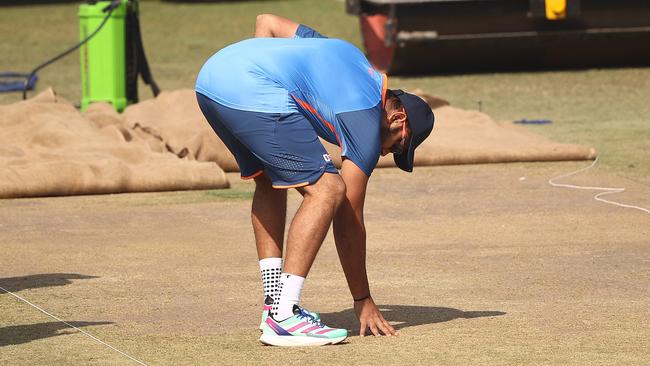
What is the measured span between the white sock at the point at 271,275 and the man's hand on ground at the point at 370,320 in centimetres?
32

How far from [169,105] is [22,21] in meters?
10.2

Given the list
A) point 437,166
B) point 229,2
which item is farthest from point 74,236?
point 229,2

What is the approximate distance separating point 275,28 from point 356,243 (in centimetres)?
95

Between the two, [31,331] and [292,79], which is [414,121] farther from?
[31,331]

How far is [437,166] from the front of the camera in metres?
9.62

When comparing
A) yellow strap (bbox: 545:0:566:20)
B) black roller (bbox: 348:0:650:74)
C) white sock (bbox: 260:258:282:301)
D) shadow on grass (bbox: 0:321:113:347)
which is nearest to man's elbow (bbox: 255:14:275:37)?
white sock (bbox: 260:258:282:301)

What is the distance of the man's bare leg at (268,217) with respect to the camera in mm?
5059

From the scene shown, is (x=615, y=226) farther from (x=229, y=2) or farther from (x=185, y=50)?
(x=229, y=2)

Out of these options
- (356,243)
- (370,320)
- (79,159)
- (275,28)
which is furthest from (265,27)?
(79,159)

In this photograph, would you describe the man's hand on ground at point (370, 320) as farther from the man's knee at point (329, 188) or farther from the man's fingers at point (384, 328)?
the man's knee at point (329, 188)

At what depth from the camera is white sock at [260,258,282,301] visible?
4980mm

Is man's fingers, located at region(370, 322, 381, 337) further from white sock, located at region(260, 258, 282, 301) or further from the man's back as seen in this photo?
the man's back

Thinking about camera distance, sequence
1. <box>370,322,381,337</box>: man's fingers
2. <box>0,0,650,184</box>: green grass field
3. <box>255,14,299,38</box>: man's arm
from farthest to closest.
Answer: <box>0,0,650,184</box>: green grass field → <box>255,14,299,38</box>: man's arm → <box>370,322,381,337</box>: man's fingers

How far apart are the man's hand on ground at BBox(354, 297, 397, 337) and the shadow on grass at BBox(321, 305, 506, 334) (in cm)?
15
